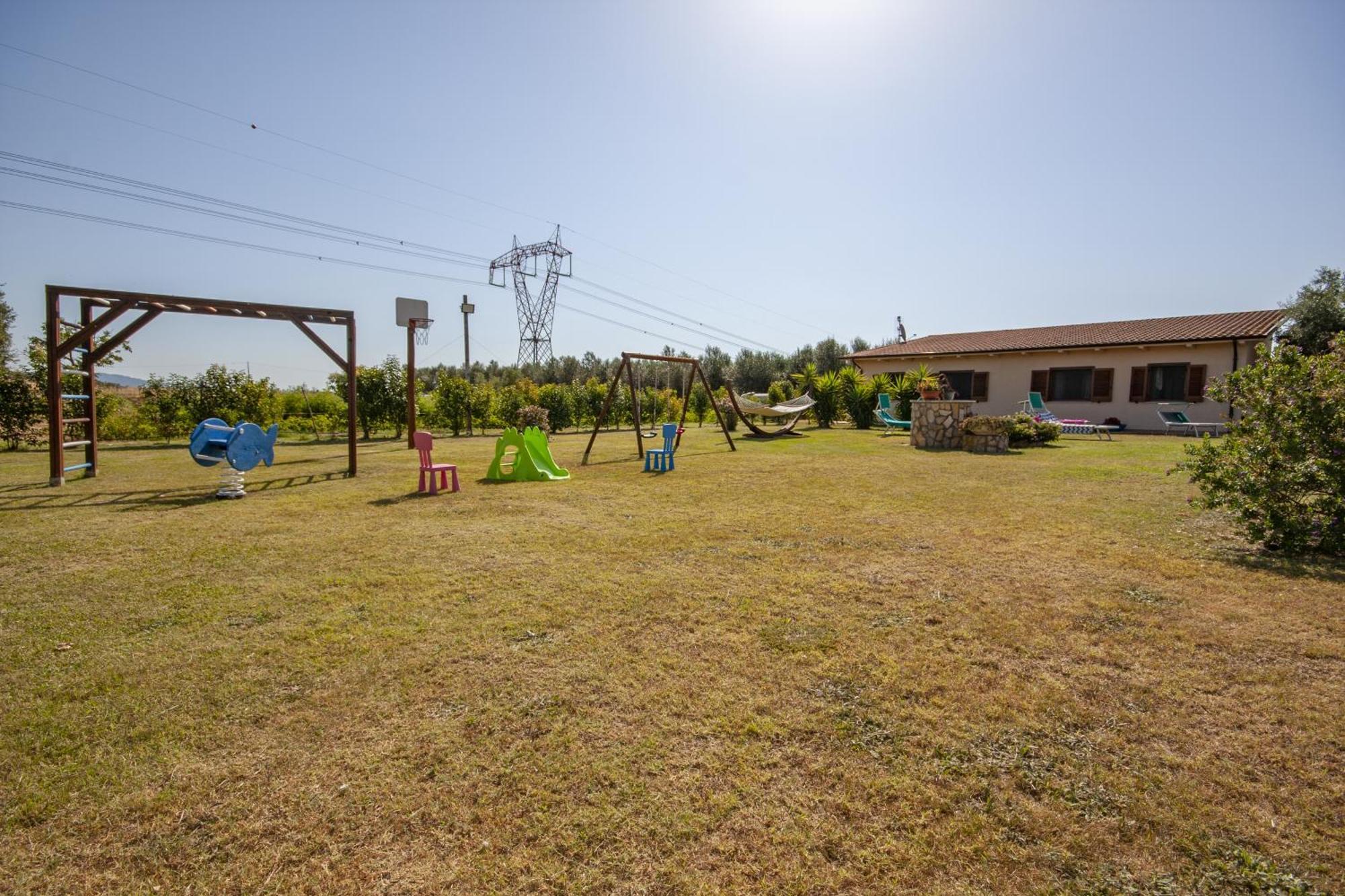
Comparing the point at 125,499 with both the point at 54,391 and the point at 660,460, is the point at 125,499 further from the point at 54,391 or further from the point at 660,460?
the point at 660,460

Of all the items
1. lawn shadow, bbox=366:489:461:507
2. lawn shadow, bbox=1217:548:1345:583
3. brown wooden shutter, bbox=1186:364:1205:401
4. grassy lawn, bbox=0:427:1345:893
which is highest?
brown wooden shutter, bbox=1186:364:1205:401

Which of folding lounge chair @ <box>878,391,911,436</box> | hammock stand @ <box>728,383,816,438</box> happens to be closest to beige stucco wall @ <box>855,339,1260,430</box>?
folding lounge chair @ <box>878,391,911,436</box>

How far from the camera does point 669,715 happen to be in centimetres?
248

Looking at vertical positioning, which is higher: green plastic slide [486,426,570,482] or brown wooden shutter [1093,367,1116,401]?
brown wooden shutter [1093,367,1116,401]

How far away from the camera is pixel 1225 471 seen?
5.11 meters

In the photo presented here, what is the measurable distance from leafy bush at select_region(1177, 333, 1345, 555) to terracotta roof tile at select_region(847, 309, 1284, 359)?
54.1 ft

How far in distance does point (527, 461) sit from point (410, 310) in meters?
12.0

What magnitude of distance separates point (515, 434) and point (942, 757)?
308 inches

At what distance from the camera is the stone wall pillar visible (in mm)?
Result: 13008

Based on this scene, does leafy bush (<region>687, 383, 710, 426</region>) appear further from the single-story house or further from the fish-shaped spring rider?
the fish-shaped spring rider

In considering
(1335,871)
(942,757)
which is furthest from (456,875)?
(1335,871)

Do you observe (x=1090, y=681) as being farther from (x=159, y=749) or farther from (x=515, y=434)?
(x=515, y=434)

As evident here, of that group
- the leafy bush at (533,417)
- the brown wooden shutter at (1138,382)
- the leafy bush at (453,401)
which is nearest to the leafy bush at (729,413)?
the leafy bush at (533,417)

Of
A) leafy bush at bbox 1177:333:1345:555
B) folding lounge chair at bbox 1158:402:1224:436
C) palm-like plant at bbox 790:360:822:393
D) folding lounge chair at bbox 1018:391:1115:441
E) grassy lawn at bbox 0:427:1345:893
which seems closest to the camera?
grassy lawn at bbox 0:427:1345:893
